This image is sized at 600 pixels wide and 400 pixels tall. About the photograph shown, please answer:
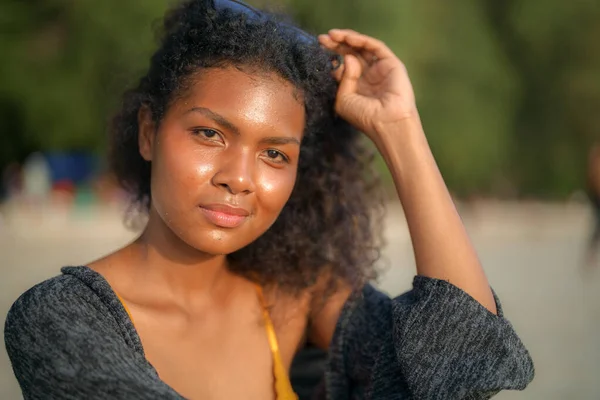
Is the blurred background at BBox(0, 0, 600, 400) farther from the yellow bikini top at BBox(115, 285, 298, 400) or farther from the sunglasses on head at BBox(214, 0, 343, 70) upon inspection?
the sunglasses on head at BBox(214, 0, 343, 70)

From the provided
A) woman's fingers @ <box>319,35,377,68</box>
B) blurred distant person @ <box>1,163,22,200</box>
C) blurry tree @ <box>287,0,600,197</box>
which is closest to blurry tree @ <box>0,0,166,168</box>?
blurred distant person @ <box>1,163,22,200</box>

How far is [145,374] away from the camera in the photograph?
5.86 ft

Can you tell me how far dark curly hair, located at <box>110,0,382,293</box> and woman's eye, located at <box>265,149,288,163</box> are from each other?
197 mm

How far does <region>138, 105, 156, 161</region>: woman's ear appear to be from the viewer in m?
2.31

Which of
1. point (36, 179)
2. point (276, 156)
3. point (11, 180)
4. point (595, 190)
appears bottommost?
point (11, 180)

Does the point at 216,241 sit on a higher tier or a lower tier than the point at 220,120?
lower

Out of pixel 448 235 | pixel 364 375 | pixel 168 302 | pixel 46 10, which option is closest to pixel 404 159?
pixel 448 235

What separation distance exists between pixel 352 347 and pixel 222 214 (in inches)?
23.2

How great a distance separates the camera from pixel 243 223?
84.4 inches

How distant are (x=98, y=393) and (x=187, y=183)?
60cm


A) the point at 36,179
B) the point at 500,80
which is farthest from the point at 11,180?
the point at 500,80

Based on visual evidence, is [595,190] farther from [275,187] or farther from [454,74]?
[454,74]

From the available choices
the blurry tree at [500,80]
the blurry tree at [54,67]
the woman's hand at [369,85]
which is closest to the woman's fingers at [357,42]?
the woman's hand at [369,85]

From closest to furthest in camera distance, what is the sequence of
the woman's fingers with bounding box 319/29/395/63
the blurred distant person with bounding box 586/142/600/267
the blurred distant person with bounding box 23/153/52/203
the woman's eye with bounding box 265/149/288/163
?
1. the woman's eye with bounding box 265/149/288/163
2. the woman's fingers with bounding box 319/29/395/63
3. the blurred distant person with bounding box 586/142/600/267
4. the blurred distant person with bounding box 23/153/52/203
